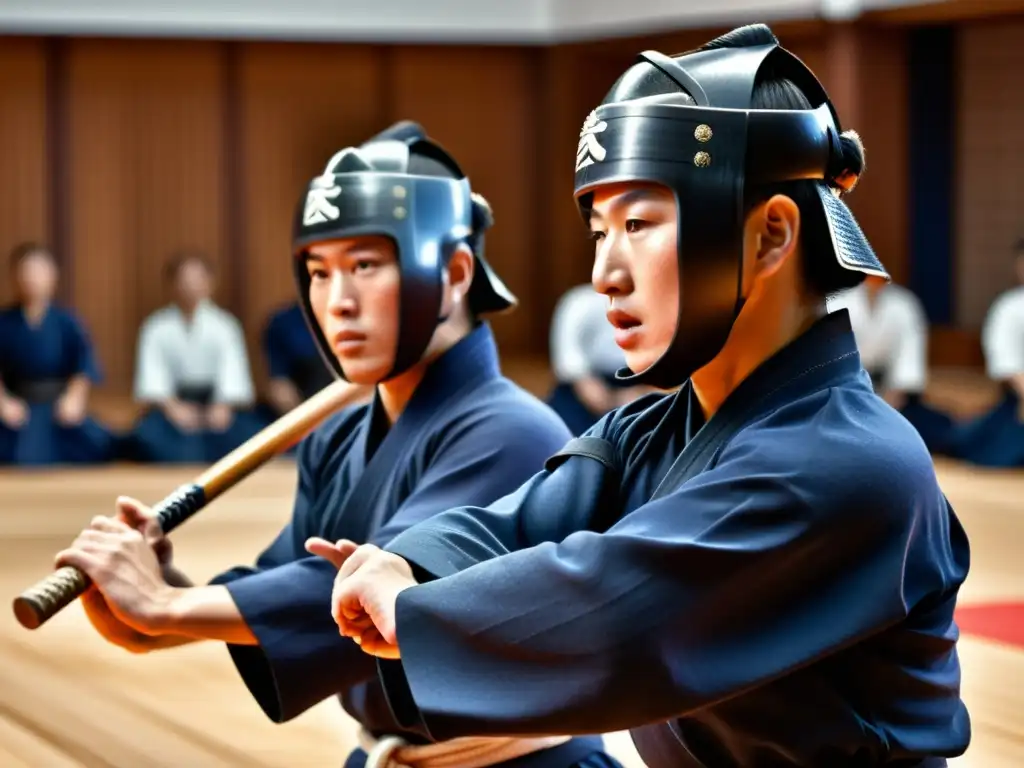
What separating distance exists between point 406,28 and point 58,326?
353cm

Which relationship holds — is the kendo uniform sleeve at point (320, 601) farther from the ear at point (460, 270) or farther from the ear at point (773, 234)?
the ear at point (773, 234)

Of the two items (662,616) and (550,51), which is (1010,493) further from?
(662,616)

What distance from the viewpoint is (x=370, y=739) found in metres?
2.57

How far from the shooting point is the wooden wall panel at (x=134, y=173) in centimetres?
1161

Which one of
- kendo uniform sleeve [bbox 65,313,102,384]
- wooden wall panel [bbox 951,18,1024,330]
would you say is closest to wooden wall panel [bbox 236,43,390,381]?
kendo uniform sleeve [bbox 65,313,102,384]

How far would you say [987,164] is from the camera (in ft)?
35.5

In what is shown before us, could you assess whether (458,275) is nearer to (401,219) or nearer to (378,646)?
(401,219)

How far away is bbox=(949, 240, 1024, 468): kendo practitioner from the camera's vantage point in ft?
30.5

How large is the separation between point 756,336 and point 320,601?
1.03 m

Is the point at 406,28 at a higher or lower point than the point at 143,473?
higher

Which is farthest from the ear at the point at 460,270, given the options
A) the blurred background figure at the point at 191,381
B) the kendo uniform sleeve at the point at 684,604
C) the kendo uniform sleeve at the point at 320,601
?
the blurred background figure at the point at 191,381

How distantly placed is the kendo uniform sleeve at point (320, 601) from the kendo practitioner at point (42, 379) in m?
7.69

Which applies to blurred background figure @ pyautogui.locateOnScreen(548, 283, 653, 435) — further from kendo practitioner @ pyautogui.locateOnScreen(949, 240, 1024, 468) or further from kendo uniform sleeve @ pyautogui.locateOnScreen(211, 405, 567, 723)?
kendo uniform sleeve @ pyautogui.locateOnScreen(211, 405, 567, 723)

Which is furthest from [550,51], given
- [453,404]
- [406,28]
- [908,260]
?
[453,404]
